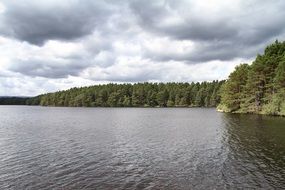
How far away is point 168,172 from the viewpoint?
24562 mm

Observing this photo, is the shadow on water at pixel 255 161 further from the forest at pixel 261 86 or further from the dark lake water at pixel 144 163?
the forest at pixel 261 86

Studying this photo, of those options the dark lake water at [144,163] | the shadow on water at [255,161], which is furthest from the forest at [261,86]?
the dark lake water at [144,163]

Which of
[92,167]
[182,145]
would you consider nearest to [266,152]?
[182,145]

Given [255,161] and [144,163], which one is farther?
[255,161]

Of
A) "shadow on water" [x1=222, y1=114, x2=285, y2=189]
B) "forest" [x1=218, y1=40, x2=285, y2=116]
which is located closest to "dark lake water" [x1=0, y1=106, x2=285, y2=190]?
"shadow on water" [x1=222, y1=114, x2=285, y2=189]

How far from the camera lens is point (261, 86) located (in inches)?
3620

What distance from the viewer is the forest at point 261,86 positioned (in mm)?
78250

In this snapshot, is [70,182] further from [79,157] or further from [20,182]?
[79,157]

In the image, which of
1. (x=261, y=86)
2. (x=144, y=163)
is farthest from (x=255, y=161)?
(x=261, y=86)

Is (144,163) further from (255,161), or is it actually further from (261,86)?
(261,86)

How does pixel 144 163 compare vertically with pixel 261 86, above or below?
below

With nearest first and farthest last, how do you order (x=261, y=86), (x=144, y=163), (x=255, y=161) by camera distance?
(x=144, y=163)
(x=255, y=161)
(x=261, y=86)

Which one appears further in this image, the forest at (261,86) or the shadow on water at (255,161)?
the forest at (261,86)

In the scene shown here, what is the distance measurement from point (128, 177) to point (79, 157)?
957 cm
